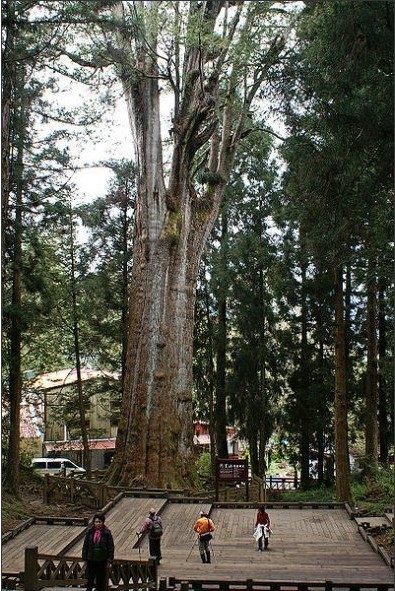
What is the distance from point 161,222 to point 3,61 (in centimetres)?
401

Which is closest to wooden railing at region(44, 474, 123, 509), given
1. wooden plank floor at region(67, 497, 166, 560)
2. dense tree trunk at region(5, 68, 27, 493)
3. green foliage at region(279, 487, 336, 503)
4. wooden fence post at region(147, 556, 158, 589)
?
wooden plank floor at region(67, 497, 166, 560)

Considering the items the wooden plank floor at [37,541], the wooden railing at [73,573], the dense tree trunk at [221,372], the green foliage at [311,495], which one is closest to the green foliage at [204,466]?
the dense tree trunk at [221,372]

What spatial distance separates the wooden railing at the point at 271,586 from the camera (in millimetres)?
4371

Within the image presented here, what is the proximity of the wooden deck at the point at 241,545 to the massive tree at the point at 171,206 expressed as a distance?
3.10ft

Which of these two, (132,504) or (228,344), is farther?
(228,344)

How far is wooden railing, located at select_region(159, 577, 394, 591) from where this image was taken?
172 inches

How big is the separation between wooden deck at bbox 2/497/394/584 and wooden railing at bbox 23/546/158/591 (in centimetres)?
27

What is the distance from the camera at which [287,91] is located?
938 centimetres

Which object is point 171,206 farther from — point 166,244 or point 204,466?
point 204,466

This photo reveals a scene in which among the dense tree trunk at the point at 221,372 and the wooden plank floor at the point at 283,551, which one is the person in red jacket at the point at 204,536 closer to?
the wooden plank floor at the point at 283,551

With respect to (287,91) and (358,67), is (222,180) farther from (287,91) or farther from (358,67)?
(358,67)

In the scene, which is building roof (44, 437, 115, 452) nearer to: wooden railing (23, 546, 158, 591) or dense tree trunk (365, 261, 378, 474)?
dense tree trunk (365, 261, 378, 474)

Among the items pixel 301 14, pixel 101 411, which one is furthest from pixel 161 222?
pixel 101 411

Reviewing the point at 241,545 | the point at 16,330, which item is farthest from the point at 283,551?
the point at 16,330
